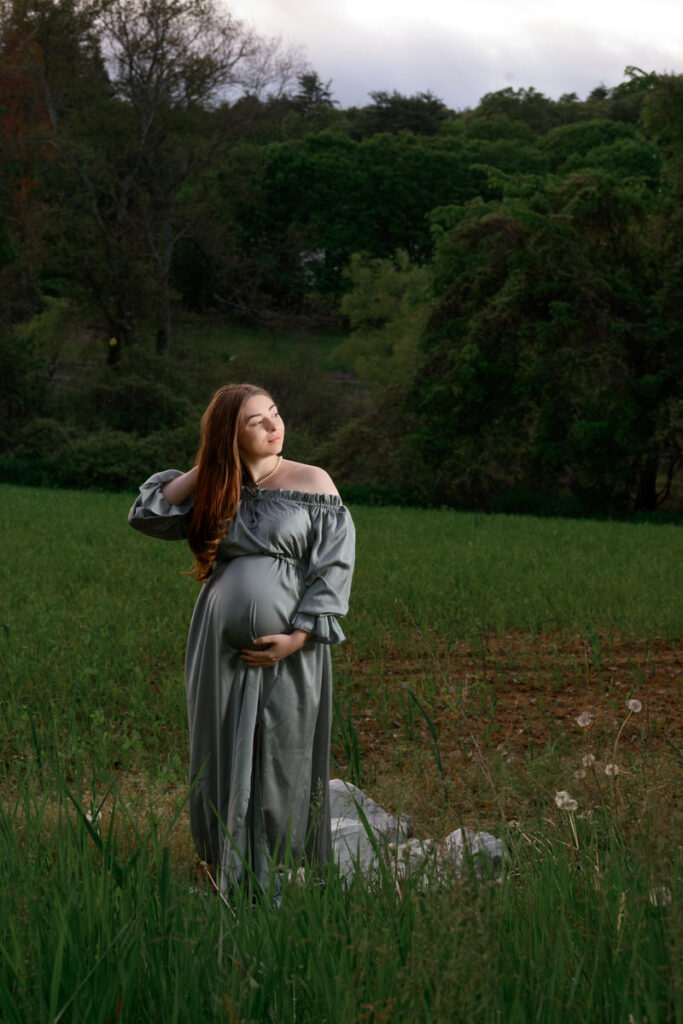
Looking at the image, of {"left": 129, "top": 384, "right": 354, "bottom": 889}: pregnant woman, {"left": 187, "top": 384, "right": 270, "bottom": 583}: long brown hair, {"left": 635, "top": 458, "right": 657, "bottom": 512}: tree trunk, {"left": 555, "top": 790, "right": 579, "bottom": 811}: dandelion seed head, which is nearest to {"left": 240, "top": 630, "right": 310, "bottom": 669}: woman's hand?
{"left": 129, "top": 384, "right": 354, "bottom": 889}: pregnant woman

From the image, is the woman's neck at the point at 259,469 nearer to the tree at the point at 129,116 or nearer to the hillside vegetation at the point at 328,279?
the hillside vegetation at the point at 328,279

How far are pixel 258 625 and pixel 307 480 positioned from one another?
1.80 ft

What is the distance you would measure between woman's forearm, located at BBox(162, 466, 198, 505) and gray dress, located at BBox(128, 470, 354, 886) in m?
0.10

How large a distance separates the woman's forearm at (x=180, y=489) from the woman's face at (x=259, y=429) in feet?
0.66

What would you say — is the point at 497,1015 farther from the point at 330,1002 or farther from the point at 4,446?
the point at 4,446

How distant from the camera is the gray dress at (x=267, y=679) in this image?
350 centimetres

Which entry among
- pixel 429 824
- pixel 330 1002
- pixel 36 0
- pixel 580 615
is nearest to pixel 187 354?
pixel 36 0

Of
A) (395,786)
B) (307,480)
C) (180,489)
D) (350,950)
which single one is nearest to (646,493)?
(395,786)

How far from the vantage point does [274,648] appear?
11.4ft

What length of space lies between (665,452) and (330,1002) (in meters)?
22.0

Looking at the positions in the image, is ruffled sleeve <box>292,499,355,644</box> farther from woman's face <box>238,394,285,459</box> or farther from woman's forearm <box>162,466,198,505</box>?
woman's forearm <box>162,466,198,505</box>

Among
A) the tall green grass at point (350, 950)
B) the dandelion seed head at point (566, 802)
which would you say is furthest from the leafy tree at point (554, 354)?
the tall green grass at point (350, 950)

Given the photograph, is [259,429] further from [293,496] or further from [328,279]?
[328,279]

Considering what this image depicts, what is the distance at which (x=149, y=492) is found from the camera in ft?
12.4
